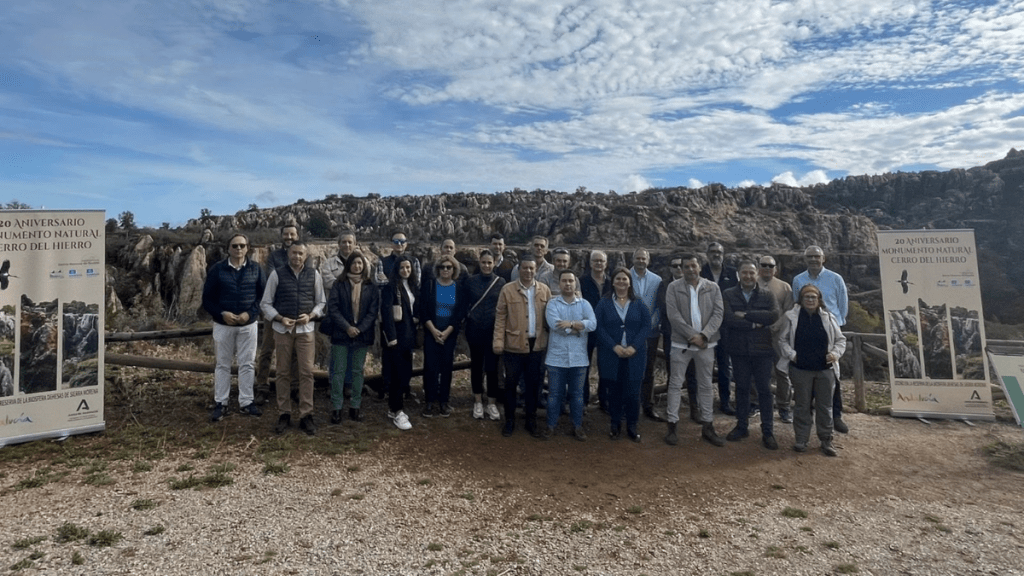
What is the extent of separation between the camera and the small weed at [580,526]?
3.62m

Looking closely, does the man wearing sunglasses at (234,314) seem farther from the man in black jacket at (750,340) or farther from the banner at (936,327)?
the banner at (936,327)

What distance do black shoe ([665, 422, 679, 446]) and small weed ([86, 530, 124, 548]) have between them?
4.63 meters

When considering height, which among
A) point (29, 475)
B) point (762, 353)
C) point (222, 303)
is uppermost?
point (222, 303)

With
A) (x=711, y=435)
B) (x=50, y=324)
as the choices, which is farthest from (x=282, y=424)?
(x=711, y=435)

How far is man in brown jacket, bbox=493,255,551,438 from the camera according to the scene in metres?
5.48

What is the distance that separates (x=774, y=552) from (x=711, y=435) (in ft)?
6.85

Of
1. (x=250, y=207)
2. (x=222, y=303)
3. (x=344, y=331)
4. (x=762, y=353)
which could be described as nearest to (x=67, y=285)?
(x=222, y=303)

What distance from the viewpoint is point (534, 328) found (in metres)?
5.51

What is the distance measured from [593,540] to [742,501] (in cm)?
144

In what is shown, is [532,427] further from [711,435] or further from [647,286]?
[647,286]

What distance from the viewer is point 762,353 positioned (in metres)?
5.40

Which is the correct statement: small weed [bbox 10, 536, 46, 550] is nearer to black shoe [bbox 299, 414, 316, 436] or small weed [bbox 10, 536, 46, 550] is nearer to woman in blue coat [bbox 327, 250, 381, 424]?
black shoe [bbox 299, 414, 316, 436]

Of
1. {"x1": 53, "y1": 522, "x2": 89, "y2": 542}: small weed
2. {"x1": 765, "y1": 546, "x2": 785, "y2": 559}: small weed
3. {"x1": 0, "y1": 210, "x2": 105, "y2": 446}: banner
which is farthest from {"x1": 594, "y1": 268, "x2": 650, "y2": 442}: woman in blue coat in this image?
{"x1": 0, "y1": 210, "x2": 105, "y2": 446}: banner

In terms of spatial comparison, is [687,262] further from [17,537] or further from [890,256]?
[17,537]
